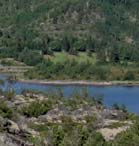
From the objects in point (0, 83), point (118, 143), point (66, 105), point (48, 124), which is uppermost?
point (118, 143)

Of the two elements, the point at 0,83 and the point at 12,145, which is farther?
the point at 0,83

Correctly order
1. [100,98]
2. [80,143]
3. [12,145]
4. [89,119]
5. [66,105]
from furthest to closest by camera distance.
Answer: [100,98]
[66,105]
[89,119]
[80,143]
[12,145]

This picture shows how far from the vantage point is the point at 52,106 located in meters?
113

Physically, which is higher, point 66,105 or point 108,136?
point 108,136

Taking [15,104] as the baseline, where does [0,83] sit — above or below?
below

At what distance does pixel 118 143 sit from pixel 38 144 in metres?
11.3

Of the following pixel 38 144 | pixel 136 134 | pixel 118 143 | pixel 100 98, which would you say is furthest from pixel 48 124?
pixel 100 98

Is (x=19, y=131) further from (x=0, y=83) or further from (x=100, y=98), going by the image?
(x=0, y=83)

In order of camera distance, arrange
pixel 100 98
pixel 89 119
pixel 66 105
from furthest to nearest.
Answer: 1. pixel 100 98
2. pixel 66 105
3. pixel 89 119

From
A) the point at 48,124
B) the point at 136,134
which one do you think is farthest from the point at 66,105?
the point at 136,134

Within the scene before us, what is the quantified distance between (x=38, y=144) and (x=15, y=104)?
5172 cm

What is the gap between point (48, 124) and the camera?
87.8 meters

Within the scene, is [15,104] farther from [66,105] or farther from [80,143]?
[80,143]

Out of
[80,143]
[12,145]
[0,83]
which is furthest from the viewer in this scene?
[0,83]
